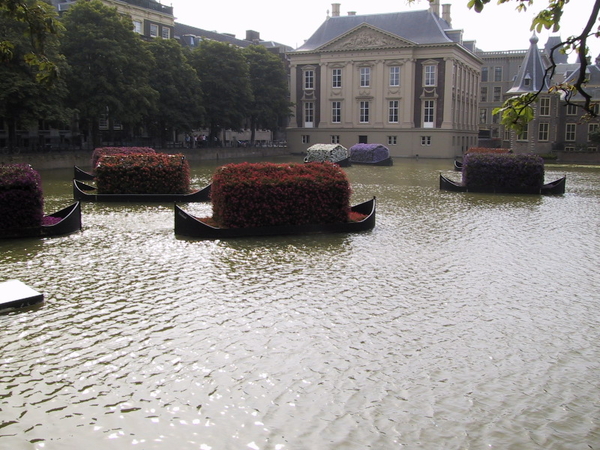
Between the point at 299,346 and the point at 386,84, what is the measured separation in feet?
232

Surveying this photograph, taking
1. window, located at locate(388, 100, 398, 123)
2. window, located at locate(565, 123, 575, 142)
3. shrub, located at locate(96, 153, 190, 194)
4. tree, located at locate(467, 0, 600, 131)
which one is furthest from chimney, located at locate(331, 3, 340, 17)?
tree, located at locate(467, 0, 600, 131)

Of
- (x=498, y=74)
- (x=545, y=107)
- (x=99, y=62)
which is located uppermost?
(x=498, y=74)

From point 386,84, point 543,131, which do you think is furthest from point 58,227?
point 386,84

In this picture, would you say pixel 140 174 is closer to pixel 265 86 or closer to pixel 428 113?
pixel 265 86

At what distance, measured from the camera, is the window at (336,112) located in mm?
78438

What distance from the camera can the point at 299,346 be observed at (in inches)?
299

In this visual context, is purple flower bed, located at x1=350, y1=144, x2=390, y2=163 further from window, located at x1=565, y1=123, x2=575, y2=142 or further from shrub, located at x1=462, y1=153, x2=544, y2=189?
window, located at x1=565, y1=123, x2=575, y2=142

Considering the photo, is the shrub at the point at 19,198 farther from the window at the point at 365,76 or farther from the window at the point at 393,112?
the window at the point at 365,76

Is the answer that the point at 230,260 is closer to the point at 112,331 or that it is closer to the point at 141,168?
the point at 112,331

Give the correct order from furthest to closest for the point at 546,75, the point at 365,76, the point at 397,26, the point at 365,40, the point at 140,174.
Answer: the point at 365,76 → the point at 397,26 → the point at 365,40 → the point at 140,174 → the point at 546,75

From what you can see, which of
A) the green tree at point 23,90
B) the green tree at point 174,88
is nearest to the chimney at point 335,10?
the green tree at point 174,88

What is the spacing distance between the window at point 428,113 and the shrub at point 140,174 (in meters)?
55.9

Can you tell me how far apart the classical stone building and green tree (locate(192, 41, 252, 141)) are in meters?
15.7

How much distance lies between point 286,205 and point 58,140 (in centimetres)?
4556
